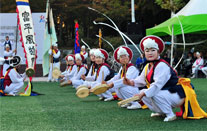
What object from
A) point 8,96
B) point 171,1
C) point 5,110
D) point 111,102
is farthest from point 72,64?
point 171,1

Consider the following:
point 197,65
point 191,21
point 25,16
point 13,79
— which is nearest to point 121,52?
point 13,79

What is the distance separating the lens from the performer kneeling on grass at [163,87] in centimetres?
532

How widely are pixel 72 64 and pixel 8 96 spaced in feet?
10.0

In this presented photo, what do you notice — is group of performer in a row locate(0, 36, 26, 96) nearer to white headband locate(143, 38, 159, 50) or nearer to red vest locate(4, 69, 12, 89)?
red vest locate(4, 69, 12, 89)

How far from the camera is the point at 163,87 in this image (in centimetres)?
547

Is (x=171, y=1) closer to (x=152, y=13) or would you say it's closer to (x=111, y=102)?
(x=152, y=13)

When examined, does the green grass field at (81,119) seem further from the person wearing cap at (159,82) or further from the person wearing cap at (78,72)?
the person wearing cap at (78,72)

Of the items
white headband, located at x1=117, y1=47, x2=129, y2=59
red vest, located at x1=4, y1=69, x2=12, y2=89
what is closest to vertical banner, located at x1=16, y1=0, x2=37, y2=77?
red vest, located at x1=4, y1=69, x2=12, y2=89

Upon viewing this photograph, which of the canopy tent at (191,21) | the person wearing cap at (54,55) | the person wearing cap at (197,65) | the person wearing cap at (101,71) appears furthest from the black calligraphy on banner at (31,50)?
the person wearing cap at (197,65)

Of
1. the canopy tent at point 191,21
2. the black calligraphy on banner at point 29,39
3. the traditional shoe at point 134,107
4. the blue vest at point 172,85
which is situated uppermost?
the canopy tent at point 191,21

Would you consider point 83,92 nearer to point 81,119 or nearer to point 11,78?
point 81,119

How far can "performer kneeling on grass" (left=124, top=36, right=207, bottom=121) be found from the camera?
5.32 meters

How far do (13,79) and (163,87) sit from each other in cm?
517

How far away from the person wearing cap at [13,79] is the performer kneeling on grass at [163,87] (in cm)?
463
